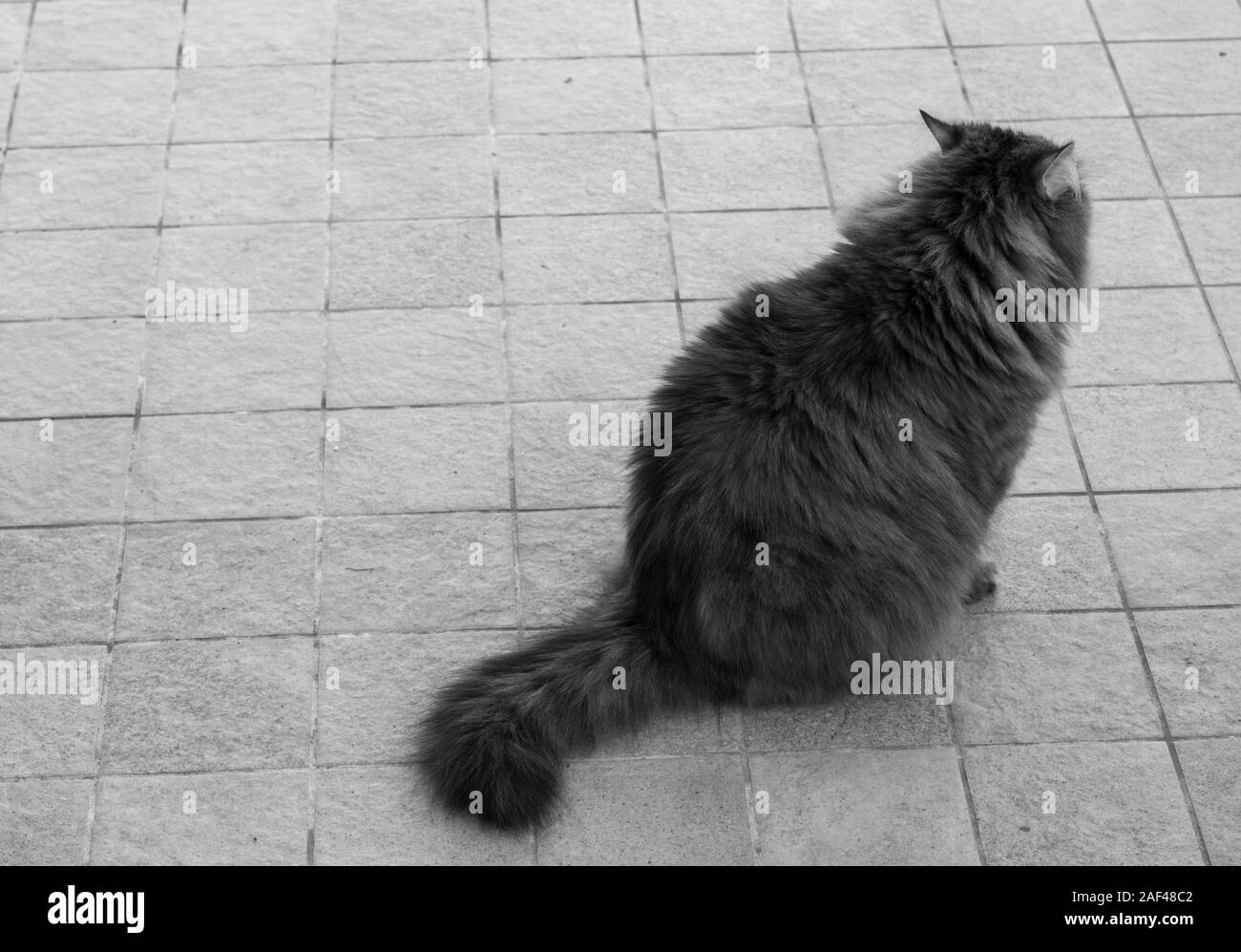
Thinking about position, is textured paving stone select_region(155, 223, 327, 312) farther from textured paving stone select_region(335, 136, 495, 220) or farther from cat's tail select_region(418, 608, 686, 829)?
cat's tail select_region(418, 608, 686, 829)

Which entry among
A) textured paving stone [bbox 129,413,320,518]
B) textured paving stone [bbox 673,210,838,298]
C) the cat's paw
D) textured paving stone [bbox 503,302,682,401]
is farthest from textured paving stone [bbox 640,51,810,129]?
the cat's paw

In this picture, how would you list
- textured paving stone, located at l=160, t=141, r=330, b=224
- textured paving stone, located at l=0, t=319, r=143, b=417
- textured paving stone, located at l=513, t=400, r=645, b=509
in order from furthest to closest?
textured paving stone, located at l=160, t=141, r=330, b=224, textured paving stone, located at l=0, t=319, r=143, b=417, textured paving stone, located at l=513, t=400, r=645, b=509

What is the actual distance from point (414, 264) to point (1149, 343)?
114 inches

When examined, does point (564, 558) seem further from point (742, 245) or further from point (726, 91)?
point (726, 91)

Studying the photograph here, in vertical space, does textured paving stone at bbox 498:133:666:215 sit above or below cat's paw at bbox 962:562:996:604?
above

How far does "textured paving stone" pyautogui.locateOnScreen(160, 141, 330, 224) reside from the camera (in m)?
5.79

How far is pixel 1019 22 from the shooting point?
6.71 metres

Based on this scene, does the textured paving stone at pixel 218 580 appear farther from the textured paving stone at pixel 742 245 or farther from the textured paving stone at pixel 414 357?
the textured paving stone at pixel 742 245

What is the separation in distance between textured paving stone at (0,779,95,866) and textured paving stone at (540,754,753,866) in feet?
4.35

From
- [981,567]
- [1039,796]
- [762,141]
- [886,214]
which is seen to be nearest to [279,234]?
[762,141]

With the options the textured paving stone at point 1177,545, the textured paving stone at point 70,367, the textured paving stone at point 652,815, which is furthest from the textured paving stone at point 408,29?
the textured paving stone at point 652,815
